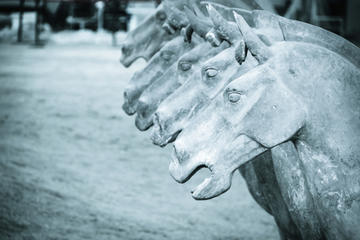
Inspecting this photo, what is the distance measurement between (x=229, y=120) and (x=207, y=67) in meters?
0.44

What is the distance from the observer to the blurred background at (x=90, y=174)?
436cm

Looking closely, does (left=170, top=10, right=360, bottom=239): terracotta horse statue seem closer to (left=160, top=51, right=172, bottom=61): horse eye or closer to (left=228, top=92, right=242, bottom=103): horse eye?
(left=228, top=92, right=242, bottom=103): horse eye

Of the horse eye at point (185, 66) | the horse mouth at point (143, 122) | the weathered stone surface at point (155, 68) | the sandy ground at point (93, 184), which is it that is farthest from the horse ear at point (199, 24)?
the sandy ground at point (93, 184)

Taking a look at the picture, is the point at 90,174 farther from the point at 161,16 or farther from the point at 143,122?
the point at 143,122

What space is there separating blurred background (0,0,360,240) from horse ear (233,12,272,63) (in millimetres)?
1479

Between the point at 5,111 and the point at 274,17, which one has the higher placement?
the point at 274,17

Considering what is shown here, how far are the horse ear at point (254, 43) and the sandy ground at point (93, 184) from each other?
100 inches

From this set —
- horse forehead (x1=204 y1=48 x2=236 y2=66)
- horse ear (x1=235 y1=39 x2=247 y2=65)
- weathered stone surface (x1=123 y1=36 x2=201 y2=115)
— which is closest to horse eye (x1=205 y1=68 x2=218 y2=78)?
horse forehead (x1=204 y1=48 x2=236 y2=66)

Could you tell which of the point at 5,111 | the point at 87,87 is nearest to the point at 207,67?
the point at 5,111

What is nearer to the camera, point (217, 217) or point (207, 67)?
point (207, 67)

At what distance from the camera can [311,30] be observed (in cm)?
203

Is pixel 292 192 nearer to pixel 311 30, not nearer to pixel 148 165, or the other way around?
pixel 311 30

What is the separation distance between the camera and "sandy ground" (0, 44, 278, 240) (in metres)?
4.34

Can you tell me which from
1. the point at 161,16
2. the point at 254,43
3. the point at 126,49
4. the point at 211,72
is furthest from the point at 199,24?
the point at 126,49
